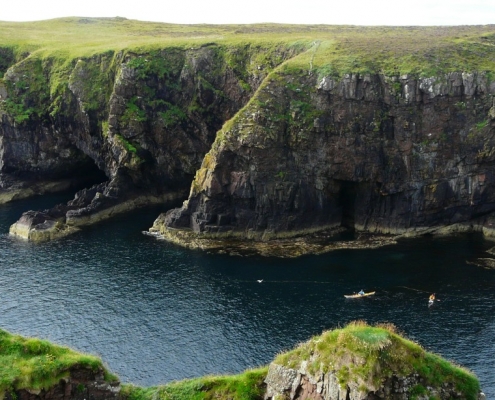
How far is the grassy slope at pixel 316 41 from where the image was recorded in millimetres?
107500

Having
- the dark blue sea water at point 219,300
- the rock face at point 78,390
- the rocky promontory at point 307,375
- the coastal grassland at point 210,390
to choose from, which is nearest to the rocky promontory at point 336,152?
the dark blue sea water at point 219,300

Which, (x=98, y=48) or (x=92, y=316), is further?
(x=98, y=48)


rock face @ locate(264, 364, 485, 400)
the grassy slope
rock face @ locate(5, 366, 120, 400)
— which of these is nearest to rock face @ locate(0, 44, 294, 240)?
the grassy slope

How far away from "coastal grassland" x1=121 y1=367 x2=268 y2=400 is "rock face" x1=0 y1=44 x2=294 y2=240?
234 feet

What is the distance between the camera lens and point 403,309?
2960 inches

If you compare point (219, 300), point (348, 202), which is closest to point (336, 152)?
point (348, 202)

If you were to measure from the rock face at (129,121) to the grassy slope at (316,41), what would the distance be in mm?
5670

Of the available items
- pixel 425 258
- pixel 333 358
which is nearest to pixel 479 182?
pixel 425 258

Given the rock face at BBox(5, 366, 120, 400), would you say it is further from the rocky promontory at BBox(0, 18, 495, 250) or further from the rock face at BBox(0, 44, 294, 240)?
the rock face at BBox(0, 44, 294, 240)

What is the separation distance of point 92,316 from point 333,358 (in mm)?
42644

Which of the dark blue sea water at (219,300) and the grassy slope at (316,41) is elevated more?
the grassy slope at (316,41)

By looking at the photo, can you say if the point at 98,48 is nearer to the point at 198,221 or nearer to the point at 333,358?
the point at 198,221

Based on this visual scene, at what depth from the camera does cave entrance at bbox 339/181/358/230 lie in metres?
108

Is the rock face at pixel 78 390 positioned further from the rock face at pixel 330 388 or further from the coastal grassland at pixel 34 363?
the rock face at pixel 330 388
